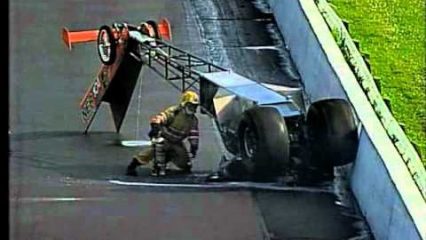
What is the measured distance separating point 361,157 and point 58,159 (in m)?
0.87

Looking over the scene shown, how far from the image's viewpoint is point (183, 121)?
256cm

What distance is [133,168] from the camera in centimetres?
261

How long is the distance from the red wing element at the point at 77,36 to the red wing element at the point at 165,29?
0.71 feet

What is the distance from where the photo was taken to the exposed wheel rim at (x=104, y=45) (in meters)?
2.79

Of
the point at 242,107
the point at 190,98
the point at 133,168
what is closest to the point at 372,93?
the point at 242,107

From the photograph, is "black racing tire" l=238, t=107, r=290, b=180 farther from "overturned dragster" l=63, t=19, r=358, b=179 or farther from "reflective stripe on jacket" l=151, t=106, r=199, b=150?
"reflective stripe on jacket" l=151, t=106, r=199, b=150

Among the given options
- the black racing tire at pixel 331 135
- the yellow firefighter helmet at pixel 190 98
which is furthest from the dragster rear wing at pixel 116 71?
the black racing tire at pixel 331 135

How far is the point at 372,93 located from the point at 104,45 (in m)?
0.84

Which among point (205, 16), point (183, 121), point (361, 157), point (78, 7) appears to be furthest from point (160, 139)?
point (205, 16)

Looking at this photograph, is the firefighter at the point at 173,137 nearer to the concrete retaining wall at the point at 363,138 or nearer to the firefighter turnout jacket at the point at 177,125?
the firefighter turnout jacket at the point at 177,125

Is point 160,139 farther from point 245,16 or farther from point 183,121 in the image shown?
point 245,16

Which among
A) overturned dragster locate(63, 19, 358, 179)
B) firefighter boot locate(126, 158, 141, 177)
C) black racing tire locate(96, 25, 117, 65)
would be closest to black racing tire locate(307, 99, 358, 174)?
overturned dragster locate(63, 19, 358, 179)

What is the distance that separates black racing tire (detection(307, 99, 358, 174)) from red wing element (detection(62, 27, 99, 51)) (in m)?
0.79

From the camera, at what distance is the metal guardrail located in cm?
237
